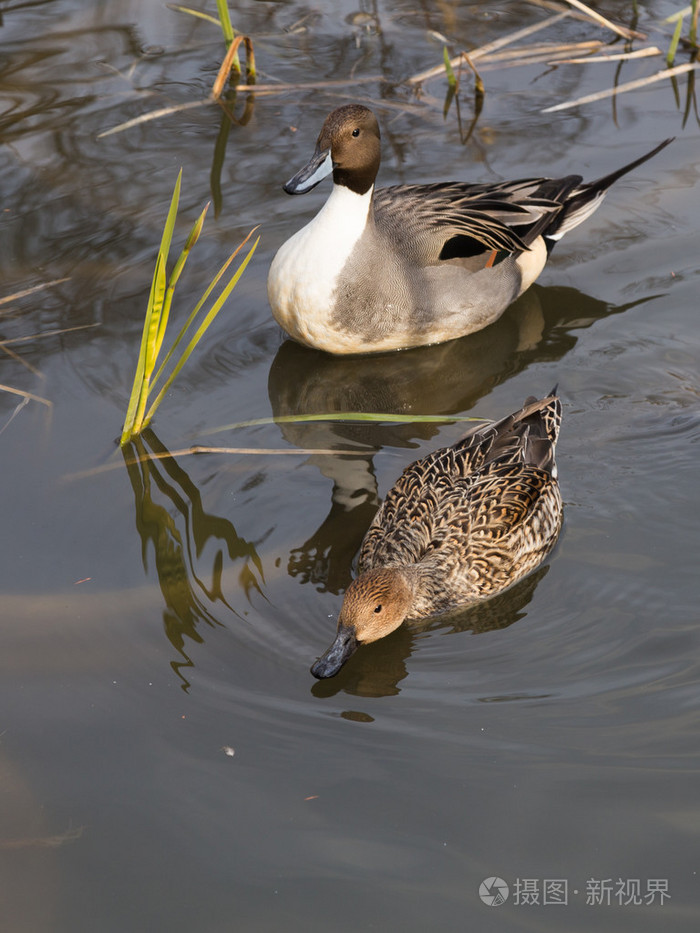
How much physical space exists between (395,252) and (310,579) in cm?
199

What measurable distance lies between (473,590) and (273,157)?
3.79 m

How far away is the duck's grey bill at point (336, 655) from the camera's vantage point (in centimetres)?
368

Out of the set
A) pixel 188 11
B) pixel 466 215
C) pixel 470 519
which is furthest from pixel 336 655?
pixel 188 11

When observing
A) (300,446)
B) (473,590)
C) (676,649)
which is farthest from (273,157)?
(676,649)

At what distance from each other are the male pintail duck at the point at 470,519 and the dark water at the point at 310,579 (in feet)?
0.41

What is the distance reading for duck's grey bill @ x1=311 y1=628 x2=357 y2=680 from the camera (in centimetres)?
368

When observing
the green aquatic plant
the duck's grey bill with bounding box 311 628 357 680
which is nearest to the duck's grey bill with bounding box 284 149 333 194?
the green aquatic plant

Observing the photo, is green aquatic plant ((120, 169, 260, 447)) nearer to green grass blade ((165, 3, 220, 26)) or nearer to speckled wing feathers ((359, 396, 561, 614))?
speckled wing feathers ((359, 396, 561, 614))

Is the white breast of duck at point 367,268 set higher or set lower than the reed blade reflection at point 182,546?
higher

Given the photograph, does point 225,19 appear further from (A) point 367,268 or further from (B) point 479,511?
(B) point 479,511

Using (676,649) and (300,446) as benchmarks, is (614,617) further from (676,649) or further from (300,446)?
(300,446)

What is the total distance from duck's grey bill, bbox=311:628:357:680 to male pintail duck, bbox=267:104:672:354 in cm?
208

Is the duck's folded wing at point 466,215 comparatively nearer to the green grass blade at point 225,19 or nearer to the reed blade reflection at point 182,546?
the reed blade reflection at point 182,546

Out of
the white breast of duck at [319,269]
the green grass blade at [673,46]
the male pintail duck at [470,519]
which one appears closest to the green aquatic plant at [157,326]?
the white breast of duck at [319,269]
